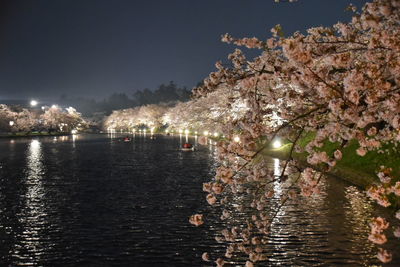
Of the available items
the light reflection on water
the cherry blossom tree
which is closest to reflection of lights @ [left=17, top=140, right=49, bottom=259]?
the light reflection on water

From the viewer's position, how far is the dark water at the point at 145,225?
54.1 feet

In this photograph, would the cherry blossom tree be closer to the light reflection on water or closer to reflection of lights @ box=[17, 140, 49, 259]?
the light reflection on water

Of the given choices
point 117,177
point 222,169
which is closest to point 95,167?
point 117,177

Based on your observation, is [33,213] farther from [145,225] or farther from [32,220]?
[145,225]

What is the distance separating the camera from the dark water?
54.1ft

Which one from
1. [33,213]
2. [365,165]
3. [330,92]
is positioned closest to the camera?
[330,92]

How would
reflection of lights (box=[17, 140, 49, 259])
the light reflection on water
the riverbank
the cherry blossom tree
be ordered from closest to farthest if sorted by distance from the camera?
the cherry blossom tree < the light reflection on water < reflection of lights (box=[17, 140, 49, 259]) < the riverbank

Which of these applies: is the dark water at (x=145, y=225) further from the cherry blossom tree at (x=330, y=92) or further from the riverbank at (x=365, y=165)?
the cherry blossom tree at (x=330, y=92)

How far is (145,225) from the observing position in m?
21.1

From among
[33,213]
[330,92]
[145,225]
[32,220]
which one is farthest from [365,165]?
[330,92]

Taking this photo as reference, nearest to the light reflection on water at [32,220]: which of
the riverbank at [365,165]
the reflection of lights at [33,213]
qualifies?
the reflection of lights at [33,213]

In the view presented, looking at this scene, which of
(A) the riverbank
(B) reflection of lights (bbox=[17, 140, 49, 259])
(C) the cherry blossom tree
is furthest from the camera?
(A) the riverbank

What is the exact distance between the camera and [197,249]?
683 inches

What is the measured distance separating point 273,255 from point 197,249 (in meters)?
2.93
